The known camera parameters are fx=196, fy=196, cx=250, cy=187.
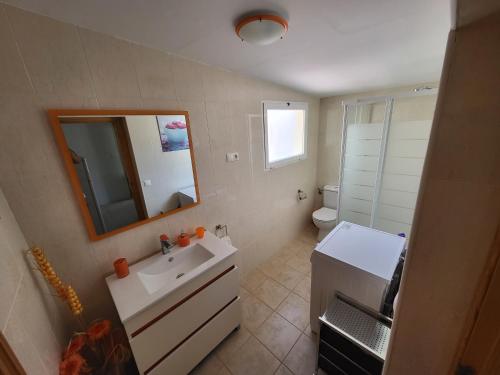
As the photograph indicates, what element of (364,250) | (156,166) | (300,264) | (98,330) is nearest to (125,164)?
(156,166)

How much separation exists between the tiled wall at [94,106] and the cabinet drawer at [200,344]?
1.69 feet

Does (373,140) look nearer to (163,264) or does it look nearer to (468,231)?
(468,231)

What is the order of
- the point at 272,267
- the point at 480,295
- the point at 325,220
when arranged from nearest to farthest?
the point at 480,295, the point at 272,267, the point at 325,220

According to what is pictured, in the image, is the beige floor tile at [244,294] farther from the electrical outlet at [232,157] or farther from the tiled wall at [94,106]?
the electrical outlet at [232,157]

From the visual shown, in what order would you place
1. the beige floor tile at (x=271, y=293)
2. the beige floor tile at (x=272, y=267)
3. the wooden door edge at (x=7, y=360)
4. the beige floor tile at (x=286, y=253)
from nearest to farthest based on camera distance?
the wooden door edge at (x=7, y=360)
the beige floor tile at (x=271, y=293)
the beige floor tile at (x=272, y=267)
the beige floor tile at (x=286, y=253)

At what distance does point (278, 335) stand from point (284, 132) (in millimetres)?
2202

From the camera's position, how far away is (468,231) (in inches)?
19.1

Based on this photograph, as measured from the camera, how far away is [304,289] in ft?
7.02

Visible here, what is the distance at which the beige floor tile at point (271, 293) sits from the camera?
2.02m

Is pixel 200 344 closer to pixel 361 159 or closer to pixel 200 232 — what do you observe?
pixel 200 232

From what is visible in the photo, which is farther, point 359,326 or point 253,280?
point 253,280

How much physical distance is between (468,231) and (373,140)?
6.07ft

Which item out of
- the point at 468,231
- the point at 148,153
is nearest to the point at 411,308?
the point at 468,231

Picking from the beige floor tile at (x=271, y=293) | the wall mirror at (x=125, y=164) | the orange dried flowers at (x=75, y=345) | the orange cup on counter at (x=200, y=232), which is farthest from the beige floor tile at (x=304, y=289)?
the orange dried flowers at (x=75, y=345)
